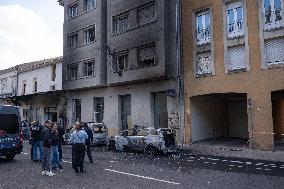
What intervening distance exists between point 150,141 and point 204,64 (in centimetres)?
773

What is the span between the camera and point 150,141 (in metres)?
16.8

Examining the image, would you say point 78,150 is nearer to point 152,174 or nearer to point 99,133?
point 152,174

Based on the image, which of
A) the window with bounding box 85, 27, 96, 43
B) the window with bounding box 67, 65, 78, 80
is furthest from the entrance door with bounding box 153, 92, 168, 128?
the window with bounding box 67, 65, 78, 80

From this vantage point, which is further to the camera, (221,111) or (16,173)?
(221,111)

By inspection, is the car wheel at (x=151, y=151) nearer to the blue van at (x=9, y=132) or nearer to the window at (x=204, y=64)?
the blue van at (x=9, y=132)

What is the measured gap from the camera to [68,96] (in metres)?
32.6

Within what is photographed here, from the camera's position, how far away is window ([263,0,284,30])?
1847cm

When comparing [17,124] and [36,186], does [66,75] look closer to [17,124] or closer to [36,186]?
[17,124]

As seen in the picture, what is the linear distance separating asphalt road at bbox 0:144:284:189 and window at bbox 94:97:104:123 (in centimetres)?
1378

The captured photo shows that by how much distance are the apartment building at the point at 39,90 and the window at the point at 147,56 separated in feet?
37.2

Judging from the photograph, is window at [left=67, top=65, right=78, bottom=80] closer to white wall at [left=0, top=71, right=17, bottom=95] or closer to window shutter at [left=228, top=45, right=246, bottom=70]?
white wall at [left=0, top=71, right=17, bottom=95]

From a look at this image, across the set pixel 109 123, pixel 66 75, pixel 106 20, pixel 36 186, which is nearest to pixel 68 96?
pixel 66 75

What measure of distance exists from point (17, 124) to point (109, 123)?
1333 centimetres

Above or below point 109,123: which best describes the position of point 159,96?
above
